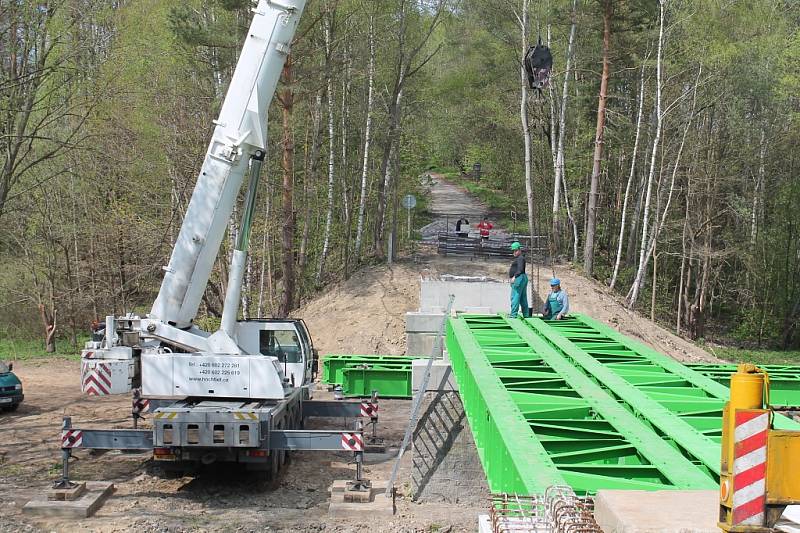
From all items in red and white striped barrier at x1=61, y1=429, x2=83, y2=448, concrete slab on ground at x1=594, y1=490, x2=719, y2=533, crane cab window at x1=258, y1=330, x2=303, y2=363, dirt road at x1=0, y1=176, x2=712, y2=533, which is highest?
concrete slab on ground at x1=594, y1=490, x2=719, y2=533

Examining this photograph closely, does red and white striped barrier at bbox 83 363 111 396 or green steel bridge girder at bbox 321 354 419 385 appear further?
green steel bridge girder at bbox 321 354 419 385

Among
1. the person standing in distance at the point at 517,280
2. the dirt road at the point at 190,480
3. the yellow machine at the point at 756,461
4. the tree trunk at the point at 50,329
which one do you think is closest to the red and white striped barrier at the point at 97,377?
the dirt road at the point at 190,480

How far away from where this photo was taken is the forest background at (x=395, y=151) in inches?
1070

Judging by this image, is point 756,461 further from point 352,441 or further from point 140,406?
point 140,406

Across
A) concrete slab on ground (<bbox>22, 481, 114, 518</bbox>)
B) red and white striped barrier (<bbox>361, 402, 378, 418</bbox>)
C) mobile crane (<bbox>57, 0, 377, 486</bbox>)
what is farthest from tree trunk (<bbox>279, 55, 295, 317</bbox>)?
concrete slab on ground (<bbox>22, 481, 114, 518</bbox>)

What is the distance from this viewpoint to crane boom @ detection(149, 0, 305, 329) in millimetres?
14055

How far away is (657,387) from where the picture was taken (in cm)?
1079

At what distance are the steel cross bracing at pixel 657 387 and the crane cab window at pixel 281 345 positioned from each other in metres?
4.32

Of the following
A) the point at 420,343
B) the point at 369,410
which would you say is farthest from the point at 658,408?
the point at 420,343

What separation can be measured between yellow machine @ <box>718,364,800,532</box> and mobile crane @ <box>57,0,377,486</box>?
886 centimetres

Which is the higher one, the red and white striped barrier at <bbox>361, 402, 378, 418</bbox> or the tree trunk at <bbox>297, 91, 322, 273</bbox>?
the tree trunk at <bbox>297, 91, 322, 273</bbox>

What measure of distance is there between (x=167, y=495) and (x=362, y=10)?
807 inches

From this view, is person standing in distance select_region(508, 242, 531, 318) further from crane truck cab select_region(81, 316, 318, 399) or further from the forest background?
the forest background

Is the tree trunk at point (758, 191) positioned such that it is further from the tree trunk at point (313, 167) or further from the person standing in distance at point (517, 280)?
the person standing in distance at point (517, 280)
